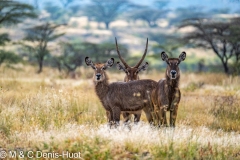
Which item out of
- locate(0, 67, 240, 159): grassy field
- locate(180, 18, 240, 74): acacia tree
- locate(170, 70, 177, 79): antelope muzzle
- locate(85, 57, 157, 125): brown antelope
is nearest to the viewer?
locate(0, 67, 240, 159): grassy field

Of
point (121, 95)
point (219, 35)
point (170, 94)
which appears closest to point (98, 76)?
point (121, 95)

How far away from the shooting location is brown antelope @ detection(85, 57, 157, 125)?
27.9 ft

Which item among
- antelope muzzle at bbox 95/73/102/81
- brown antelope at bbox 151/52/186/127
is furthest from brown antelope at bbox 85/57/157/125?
brown antelope at bbox 151/52/186/127

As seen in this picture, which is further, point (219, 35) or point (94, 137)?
point (219, 35)

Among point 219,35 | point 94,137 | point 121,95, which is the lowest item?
point 94,137

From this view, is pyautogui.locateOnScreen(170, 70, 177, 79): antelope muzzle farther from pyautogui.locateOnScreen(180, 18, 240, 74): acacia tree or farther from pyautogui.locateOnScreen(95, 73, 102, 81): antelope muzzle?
pyautogui.locateOnScreen(180, 18, 240, 74): acacia tree

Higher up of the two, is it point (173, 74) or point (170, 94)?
point (173, 74)

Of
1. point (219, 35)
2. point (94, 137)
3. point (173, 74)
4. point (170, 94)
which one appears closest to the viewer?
point (94, 137)

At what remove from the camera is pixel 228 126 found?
34.2ft

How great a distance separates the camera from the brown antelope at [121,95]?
334 inches

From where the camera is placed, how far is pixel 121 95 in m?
8.59

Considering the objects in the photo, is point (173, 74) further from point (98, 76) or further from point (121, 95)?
point (98, 76)

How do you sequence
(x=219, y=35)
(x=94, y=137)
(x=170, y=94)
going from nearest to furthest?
1. (x=94, y=137)
2. (x=170, y=94)
3. (x=219, y=35)

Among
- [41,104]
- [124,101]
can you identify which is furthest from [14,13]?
[124,101]
